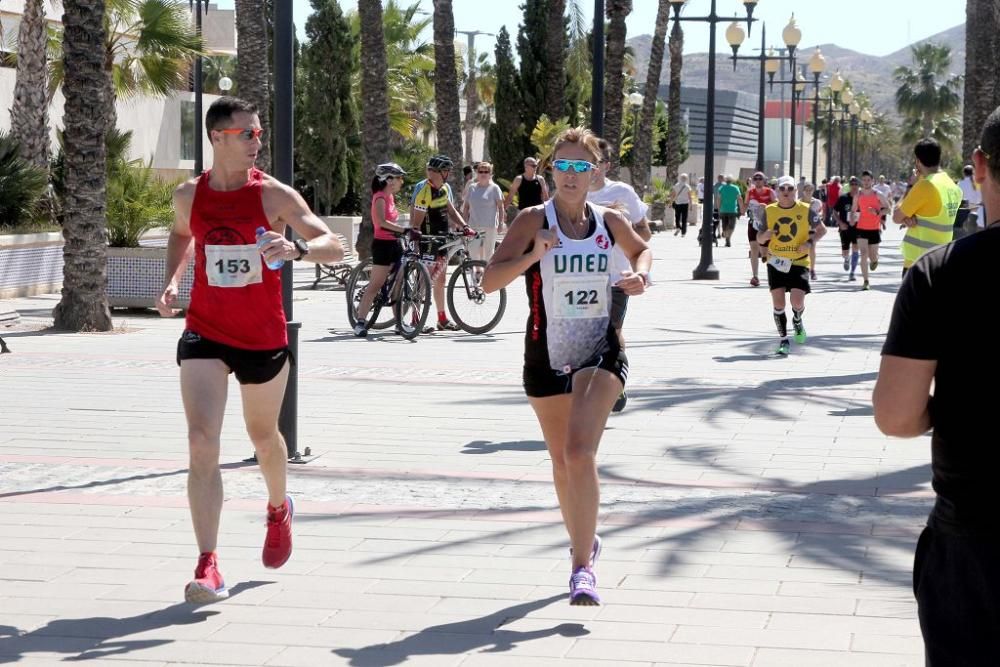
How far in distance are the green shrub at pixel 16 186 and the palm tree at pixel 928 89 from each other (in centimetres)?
11079

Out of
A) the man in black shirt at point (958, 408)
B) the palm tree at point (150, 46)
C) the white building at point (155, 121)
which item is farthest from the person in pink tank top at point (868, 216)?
the man in black shirt at point (958, 408)

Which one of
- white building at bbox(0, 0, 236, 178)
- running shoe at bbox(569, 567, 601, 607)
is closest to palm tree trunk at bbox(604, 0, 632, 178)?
white building at bbox(0, 0, 236, 178)

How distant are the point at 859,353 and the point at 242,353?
9370 mm

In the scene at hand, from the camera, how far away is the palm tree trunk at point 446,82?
26328 millimetres

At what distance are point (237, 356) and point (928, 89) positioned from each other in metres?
127

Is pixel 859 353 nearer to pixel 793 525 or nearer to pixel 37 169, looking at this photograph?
pixel 793 525

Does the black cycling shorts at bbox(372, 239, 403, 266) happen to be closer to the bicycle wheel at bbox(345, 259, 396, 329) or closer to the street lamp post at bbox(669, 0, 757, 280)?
the bicycle wheel at bbox(345, 259, 396, 329)

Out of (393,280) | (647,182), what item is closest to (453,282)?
(393,280)

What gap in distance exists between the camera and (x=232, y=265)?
5.61m

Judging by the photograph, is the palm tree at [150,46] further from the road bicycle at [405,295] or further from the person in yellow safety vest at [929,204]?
the person in yellow safety vest at [929,204]

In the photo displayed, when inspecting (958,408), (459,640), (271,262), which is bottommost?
(459,640)

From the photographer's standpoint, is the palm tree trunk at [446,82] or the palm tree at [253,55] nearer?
the palm tree at [253,55]

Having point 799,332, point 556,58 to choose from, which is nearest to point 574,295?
point 799,332

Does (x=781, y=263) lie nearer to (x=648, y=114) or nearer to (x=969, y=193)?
(x=969, y=193)
